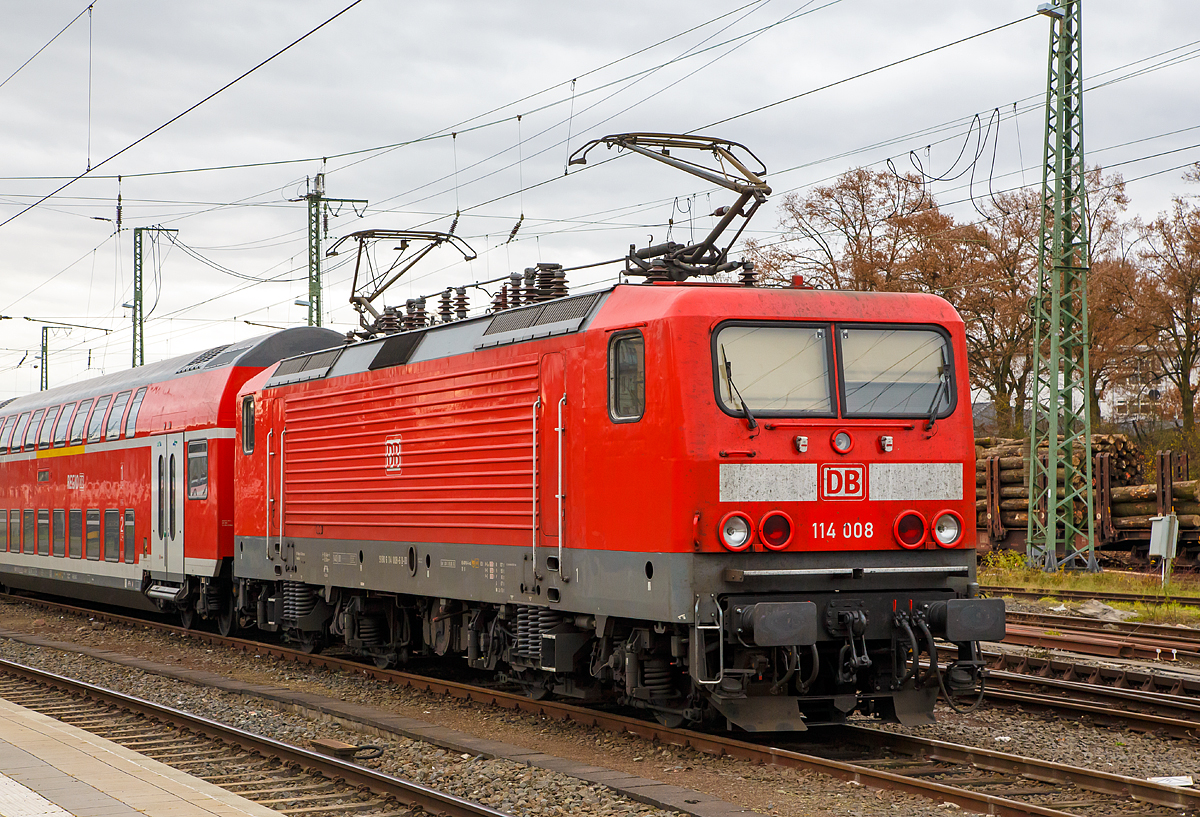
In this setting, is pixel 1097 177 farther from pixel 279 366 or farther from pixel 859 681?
pixel 859 681

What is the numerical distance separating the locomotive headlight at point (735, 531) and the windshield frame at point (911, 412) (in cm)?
116

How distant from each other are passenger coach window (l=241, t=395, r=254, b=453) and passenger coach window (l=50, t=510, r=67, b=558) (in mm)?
7722

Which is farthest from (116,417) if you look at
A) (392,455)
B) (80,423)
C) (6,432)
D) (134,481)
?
(392,455)

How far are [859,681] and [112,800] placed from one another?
5254mm

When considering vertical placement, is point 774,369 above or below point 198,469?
above

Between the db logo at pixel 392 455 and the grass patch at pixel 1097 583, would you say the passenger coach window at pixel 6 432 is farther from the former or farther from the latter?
the grass patch at pixel 1097 583

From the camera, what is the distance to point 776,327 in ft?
30.8

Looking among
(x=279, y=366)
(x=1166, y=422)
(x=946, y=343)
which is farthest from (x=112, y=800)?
(x=1166, y=422)

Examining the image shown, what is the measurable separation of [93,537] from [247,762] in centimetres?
1282

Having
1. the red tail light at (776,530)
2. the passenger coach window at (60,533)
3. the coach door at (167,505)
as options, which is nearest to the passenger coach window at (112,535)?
the coach door at (167,505)

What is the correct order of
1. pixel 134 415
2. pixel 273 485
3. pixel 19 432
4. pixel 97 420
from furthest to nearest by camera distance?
1. pixel 19 432
2. pixel 97 420
3. pixel 134 415
4. pixel 273 485

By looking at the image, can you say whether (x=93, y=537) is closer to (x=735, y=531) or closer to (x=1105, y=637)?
(x=735, y=531)

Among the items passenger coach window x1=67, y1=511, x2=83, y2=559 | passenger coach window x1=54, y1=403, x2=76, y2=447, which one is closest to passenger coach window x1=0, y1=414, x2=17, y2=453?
passenger coach window x1=54, y1=403, x2=76, y2=447

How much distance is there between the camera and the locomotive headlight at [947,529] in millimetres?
9492
